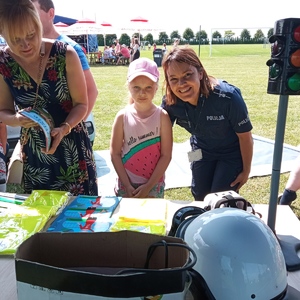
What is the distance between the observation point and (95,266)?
0.90 m

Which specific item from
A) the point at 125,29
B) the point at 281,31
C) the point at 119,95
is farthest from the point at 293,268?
the point at 125,29

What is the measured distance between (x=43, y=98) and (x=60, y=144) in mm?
212

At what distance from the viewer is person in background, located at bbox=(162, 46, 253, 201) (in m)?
1.75

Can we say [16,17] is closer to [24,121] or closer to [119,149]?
[24,121]

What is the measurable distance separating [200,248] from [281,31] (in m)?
0.62

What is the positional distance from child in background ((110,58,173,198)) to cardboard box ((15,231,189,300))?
102 centimetres

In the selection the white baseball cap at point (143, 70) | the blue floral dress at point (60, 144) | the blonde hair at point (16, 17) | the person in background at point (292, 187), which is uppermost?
the blonde hair at point (16, 17)

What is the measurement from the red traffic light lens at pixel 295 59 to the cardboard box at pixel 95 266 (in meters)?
→ 0.60

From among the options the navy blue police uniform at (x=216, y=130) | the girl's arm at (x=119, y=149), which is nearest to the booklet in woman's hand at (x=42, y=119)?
the girl's arm at (x=119, y=149)

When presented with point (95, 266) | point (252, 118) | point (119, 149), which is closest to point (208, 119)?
point (119, 149)

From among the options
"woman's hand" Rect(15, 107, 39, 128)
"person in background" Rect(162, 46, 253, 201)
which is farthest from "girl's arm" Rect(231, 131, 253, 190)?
"woman's hand" Rect(15, 107, 39, 128)

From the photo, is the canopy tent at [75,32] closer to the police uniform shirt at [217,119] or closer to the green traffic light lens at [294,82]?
the police uniform shirt at [217,119]

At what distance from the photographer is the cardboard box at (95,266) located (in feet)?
2.16

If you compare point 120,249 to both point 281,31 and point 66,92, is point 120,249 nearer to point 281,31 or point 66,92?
point 281,31
